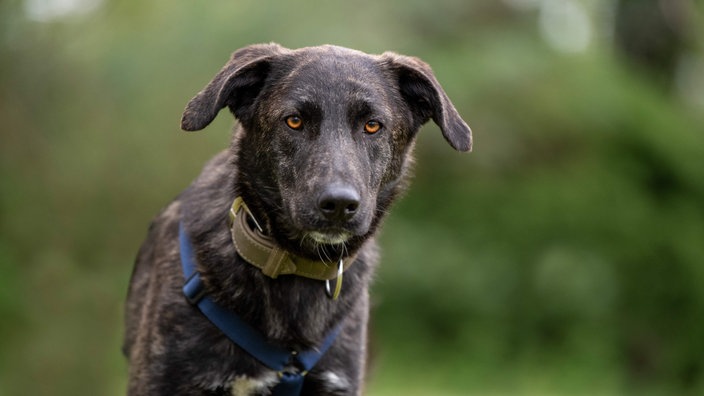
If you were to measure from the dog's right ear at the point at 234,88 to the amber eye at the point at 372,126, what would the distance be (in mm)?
471

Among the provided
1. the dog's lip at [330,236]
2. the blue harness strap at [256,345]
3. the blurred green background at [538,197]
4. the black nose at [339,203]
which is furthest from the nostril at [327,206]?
the blurred green background at [538,197]

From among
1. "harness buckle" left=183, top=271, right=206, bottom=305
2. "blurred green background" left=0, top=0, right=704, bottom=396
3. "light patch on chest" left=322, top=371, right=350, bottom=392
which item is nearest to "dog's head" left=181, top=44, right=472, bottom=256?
"harness buckle" left=183, top=271, right=206, bottom=305

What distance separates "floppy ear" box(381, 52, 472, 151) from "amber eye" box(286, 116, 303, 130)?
1.72 ft

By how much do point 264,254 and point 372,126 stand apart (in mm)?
656

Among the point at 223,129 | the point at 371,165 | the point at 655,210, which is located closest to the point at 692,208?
the point at 655,210

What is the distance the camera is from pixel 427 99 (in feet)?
13.4

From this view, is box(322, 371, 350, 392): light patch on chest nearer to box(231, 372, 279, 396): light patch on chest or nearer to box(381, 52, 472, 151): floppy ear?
box(231, 372, 279, 396): light patch on chest

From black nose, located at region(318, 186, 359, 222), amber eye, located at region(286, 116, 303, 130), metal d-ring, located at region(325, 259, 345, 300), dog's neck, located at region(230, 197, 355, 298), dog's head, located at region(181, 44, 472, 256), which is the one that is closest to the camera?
black nose, located at region(318, 186, 359, 222)

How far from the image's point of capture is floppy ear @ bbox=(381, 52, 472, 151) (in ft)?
12.8

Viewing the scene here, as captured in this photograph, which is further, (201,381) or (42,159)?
(42,159)

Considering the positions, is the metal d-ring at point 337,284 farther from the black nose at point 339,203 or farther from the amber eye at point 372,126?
the amber eye at point 372,126

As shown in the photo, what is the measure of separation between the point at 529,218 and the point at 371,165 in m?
8.00

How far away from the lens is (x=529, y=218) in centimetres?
1154

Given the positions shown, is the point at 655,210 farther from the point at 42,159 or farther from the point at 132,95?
the point at 42,159
